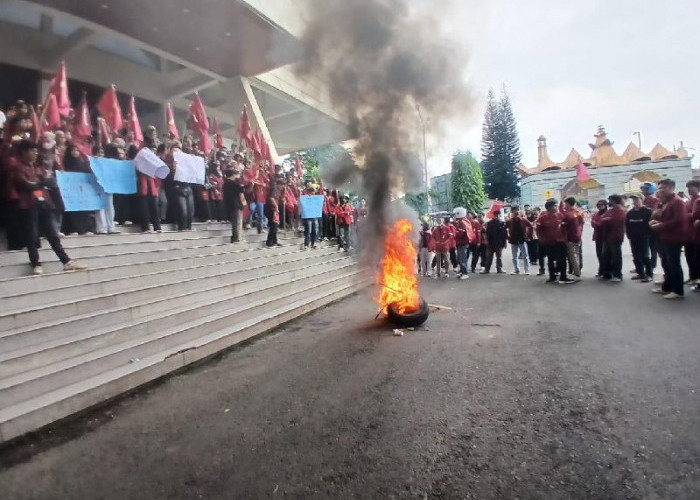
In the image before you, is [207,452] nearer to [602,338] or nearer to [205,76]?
[602,338]

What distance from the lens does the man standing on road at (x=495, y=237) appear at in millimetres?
11516

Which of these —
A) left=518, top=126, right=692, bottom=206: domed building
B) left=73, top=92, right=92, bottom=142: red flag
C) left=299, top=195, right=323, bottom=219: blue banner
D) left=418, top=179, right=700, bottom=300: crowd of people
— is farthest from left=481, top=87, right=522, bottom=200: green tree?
left=73, top=92, right=92, bottom=142: red flag

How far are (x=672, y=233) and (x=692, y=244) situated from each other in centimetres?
106

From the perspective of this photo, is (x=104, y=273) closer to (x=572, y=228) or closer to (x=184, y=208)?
(x=184, y=208)

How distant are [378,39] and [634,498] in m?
6.94

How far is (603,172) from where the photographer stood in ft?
128

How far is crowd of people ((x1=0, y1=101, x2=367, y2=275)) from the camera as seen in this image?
5.29m

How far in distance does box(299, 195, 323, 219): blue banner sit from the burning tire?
490 cm

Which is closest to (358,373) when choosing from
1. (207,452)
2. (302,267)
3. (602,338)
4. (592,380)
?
(207,452)

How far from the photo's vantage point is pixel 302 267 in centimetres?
940

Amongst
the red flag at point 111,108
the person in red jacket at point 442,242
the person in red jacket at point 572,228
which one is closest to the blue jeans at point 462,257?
the person in red jacket at point 442,242

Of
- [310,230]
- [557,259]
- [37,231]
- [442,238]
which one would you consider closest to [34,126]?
[37,231]

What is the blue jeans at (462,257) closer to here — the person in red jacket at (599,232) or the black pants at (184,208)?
the person in red jacket at (599,232)

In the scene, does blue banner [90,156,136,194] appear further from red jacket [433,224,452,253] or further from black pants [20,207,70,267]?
red jacket [433,224,452,253]
